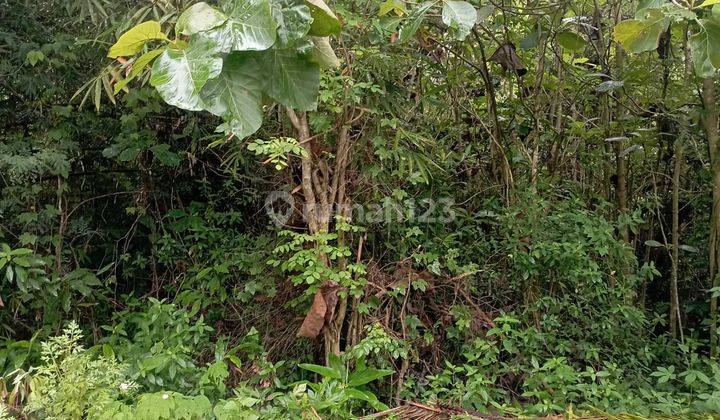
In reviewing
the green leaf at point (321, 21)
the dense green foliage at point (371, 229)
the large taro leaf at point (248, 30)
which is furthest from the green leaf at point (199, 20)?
the dense green foliage at point (371, 229)

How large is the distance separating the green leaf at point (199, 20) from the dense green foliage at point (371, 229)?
1011 mm

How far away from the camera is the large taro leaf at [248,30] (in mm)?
751

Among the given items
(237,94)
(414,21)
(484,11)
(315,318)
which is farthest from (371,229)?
(237,94)

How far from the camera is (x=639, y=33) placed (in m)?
1.40

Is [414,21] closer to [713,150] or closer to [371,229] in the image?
[371,229]

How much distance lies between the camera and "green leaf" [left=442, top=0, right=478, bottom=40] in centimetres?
123

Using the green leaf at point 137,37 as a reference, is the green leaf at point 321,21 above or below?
Result: above

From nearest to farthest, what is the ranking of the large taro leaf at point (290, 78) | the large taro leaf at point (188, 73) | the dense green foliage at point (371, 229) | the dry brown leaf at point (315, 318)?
the large taro leaf at point (188, 73)
the large taro leaf at point (290, 78)
the dense green foliage at point (371, 229)
the dry brown leaf at point (315, 318)

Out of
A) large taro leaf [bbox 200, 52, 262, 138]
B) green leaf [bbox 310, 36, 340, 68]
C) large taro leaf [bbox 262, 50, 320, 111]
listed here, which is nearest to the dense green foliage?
green leaf [bbox 310, 36, 340, 68]

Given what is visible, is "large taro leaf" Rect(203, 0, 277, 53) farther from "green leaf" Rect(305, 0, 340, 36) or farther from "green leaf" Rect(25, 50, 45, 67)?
"green leaf" Rect(25, 50, 45, 67)

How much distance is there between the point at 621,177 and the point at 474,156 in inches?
38.1

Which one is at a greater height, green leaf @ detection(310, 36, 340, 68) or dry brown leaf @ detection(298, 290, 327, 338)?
green leaf @ detection(310, 36, 340, 68)

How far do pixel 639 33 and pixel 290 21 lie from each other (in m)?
1.06

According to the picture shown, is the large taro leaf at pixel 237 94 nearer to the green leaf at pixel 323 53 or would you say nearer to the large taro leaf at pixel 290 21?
the large taro leaf at pixel 290 21
